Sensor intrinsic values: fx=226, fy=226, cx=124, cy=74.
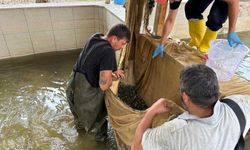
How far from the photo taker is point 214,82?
82 centimetres

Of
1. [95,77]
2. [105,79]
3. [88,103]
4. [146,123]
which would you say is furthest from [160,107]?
[88,103]

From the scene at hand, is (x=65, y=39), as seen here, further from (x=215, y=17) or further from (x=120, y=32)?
(x=215, y=17)

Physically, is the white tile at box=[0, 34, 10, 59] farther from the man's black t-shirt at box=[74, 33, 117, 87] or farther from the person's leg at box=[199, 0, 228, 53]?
the person's leg at box=[199, 0, 228, 53]

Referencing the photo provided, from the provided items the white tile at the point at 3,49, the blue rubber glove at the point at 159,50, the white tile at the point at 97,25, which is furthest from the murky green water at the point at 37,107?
the blue rubber glove at the point at 159,50

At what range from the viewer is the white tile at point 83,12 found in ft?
10.9

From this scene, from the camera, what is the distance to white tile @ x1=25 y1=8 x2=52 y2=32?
10.2ft

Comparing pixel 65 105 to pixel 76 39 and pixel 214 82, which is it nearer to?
pixel 76 39

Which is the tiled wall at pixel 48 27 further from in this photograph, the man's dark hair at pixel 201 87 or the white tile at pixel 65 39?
the man's dark hair at pixel 201 87

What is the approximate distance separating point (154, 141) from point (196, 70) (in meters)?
0.31

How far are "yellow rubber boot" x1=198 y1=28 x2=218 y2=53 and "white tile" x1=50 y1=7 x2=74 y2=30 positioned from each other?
214 centimetres

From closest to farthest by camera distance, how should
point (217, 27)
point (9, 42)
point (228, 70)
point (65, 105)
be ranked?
point (228, 70) < point (217, 27) < point (65, 105) < point (9, 42)

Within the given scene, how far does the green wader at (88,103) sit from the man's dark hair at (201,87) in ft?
3.15

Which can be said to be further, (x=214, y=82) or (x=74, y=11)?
(x=74, y=11)

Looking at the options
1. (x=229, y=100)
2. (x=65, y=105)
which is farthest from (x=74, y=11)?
(x=229, y=100)
